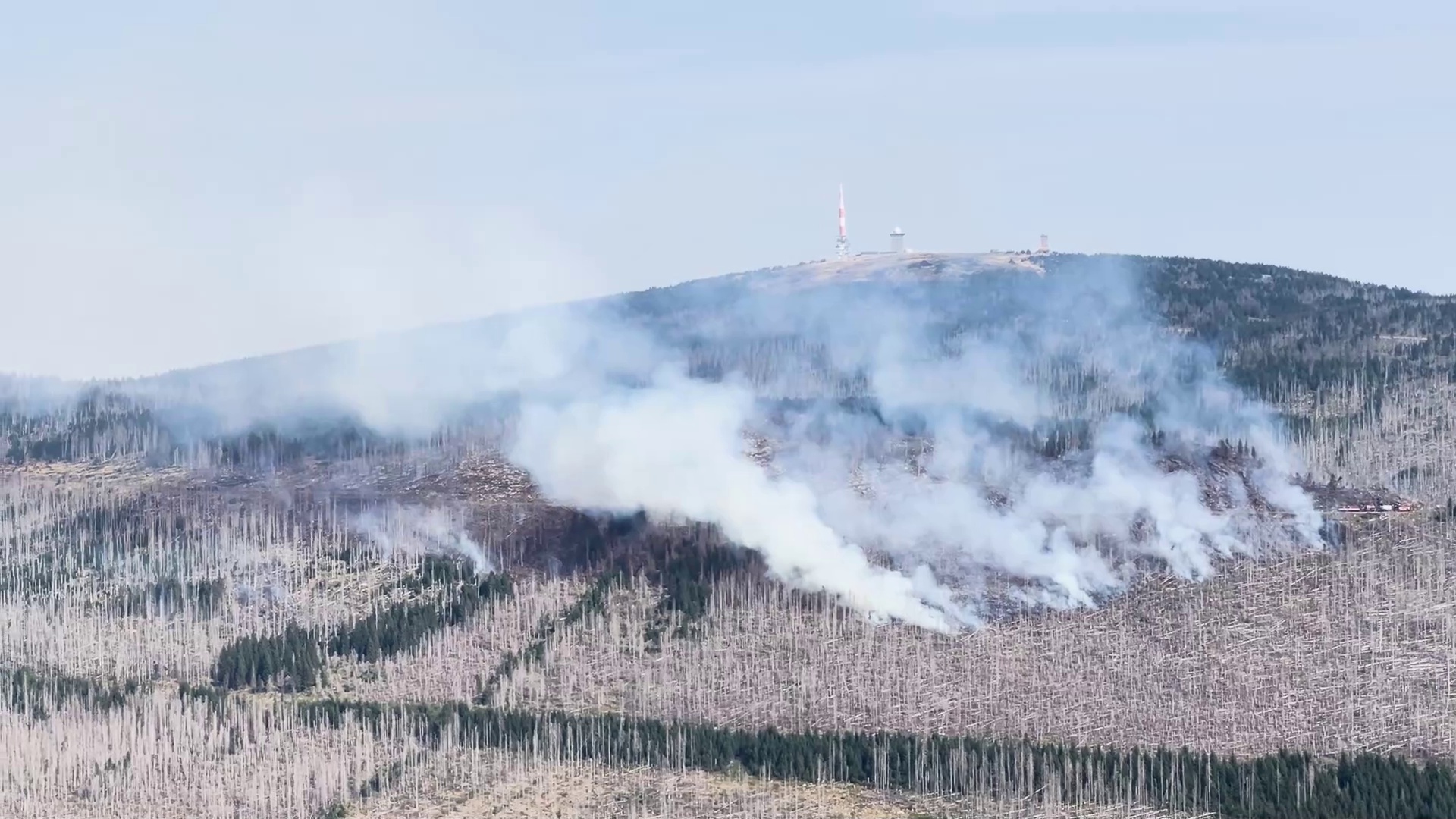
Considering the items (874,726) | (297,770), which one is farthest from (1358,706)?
(297,770)

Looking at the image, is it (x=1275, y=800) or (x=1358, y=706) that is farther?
(x=1358, y=706)

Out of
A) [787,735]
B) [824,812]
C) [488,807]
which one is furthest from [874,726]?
[488,807]

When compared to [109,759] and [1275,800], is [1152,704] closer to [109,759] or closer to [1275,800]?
[1275,800]

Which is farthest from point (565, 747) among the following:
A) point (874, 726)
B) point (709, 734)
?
point (874, 726)

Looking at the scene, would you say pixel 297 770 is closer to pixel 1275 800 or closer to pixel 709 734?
pixel 709 734

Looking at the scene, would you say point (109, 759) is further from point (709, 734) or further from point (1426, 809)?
point (1426, 809)

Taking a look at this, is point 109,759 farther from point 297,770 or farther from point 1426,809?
point 1426,809

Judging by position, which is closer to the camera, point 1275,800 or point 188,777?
point 1275,800

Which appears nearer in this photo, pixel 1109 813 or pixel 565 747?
pixel 1109 813
